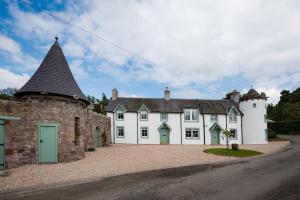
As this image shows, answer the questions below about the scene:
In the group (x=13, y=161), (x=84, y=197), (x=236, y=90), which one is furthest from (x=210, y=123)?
(x=84, y=197)

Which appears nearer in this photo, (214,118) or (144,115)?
(144,115)

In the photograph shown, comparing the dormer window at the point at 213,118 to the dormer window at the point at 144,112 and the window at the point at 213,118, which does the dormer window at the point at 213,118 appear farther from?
the dormer window at the point at 144,112

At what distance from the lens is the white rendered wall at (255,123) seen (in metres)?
38.3

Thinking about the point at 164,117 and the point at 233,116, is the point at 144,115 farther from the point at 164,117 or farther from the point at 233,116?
the point at 233,116

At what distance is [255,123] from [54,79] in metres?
30.9

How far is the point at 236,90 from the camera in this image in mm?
44781

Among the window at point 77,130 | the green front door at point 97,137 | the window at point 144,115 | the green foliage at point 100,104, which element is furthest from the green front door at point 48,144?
A: the green foliage at point 100,104

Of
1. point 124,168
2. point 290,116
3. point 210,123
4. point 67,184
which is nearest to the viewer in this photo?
point 67,184

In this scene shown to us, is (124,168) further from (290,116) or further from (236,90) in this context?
(290,116)

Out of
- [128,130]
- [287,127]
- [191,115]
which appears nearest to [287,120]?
[287,127]

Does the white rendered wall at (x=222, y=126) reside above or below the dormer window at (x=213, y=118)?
below

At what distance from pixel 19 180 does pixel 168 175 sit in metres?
6.70

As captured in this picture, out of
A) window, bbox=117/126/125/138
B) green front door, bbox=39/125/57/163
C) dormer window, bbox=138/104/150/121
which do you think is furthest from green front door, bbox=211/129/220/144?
green front door, bbox=39/125/57/163

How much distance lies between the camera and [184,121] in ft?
128
